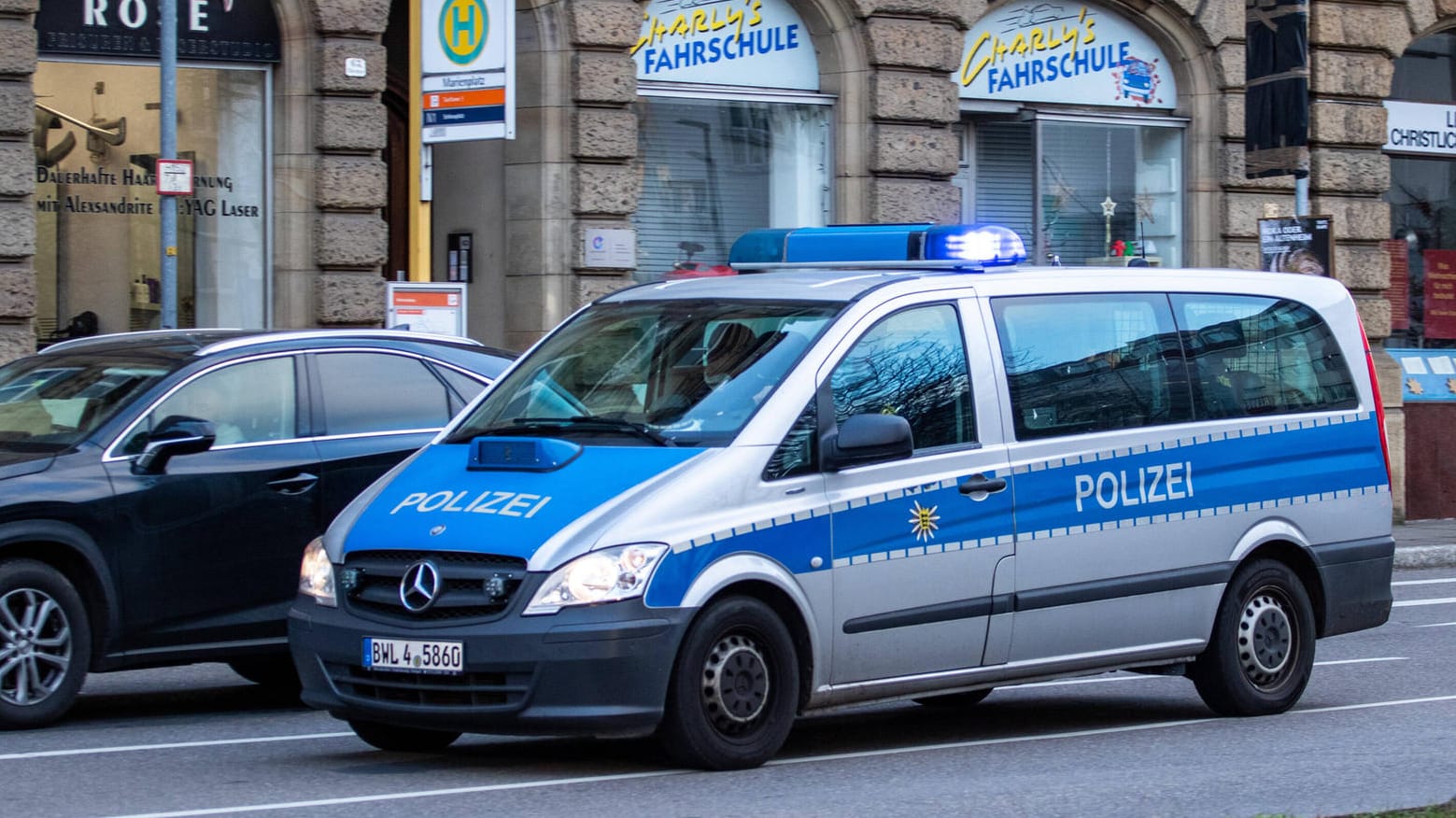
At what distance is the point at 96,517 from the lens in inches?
342

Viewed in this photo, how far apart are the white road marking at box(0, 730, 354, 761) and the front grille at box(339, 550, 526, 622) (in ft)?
4.48

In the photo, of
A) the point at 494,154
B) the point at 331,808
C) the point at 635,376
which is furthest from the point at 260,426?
the point at 494,154

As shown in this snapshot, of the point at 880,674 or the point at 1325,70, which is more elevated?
the point at 1325,70

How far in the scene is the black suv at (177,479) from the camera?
8.60m

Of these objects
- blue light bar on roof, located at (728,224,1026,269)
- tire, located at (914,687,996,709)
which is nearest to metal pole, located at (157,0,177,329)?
blue light bar on roof, located at (728,224,1026,269)

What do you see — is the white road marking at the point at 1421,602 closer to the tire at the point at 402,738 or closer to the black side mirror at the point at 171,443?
the tire at the point at 402,738

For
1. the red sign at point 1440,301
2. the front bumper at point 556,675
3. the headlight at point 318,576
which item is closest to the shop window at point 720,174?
the red sign at point 1440,301

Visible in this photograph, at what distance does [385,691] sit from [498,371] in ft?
9.92

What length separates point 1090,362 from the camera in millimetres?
8641

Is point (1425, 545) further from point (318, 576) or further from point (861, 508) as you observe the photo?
point (318, 576)

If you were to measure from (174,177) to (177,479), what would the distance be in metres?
7.18

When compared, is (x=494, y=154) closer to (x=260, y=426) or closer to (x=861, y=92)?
(x=861, y=92)

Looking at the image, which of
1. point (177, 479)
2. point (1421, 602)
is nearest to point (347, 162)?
point (177, 479)

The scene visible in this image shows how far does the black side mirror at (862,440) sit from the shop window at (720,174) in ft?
38.1
